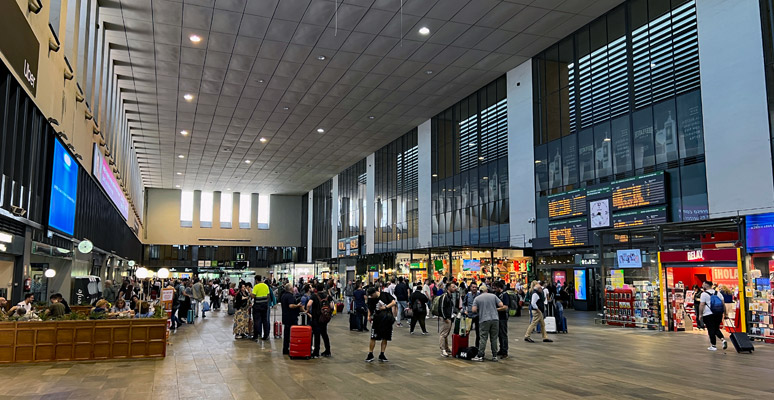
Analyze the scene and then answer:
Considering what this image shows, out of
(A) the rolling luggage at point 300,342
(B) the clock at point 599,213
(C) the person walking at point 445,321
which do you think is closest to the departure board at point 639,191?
(B) the clock at point 599,213

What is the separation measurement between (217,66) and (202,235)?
32.8 metres

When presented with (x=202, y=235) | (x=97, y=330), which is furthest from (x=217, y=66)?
(x=202, y=235)

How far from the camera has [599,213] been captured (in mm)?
17047

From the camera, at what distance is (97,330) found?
10062 millimetres

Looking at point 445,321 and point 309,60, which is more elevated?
point 309,60

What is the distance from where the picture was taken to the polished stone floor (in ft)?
A: 23.7

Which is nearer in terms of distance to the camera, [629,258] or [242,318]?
[242,318]

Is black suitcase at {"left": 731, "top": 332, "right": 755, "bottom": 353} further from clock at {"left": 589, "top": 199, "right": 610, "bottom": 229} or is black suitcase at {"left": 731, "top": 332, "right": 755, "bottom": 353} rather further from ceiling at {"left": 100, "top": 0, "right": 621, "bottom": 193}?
ceiling at {"left": 100, "top": 0, "right": 621, "bottom": 193}

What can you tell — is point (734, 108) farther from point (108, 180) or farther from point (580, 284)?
point (108, 180)

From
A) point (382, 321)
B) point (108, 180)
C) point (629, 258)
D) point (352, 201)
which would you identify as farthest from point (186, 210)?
point (382, 321)

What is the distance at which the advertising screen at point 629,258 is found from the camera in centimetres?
1535

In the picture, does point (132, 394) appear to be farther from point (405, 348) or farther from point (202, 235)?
point (202, 235)

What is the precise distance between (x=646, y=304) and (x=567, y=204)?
429 cm

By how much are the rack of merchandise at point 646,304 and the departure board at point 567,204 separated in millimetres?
3257
